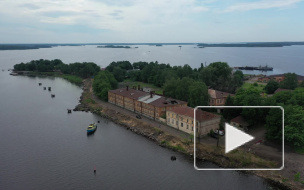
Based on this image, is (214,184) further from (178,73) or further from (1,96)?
(1,96)

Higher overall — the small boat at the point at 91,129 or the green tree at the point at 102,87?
the green tree at the point at 102,87

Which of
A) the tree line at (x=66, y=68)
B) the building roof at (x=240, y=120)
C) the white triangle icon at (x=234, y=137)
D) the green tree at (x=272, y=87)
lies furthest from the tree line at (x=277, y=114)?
the tree line at (x=66, y=68)

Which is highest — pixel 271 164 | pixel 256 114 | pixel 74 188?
pixel 256 114

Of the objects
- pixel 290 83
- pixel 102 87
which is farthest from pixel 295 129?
pixel 102 87

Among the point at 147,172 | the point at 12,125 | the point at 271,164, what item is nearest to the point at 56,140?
the point at 12,125

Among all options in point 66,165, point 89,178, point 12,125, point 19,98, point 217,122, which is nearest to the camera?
point 89,178
